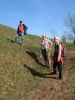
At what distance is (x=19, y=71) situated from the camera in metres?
12.3

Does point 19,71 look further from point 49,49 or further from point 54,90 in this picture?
point 54,90

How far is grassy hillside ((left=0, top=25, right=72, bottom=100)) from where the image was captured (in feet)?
34.3

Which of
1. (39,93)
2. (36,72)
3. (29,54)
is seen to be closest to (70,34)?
(29,54)

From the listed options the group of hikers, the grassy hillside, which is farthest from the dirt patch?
the group of hikers

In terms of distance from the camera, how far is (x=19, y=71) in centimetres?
1233

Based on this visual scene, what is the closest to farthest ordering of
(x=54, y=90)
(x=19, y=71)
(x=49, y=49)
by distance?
(x=54, y=90) → (x=19, y=71) → (x=49, y=49)

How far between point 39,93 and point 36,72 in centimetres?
278

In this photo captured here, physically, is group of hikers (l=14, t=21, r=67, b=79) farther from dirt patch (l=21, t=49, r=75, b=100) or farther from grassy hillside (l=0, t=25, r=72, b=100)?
grassy hillside (l=0, t=25, r=72, b=100)

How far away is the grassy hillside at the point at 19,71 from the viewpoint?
10445 millimetres

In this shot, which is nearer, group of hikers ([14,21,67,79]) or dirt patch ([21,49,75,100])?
dirt patch ([21,49,75,100])

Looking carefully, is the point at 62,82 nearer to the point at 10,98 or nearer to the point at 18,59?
the point at 10,98

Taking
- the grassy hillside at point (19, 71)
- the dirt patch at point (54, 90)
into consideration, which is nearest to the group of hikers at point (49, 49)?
the dirt patch at point (54, 90)

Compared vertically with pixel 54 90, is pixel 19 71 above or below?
above

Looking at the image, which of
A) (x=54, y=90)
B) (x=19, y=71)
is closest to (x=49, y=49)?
(x=19, y=71)
